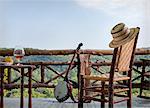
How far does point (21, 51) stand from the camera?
11.9 ft

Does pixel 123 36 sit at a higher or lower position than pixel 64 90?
higher

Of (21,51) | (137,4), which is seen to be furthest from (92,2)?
(21,51)

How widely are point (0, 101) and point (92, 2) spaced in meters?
4.25

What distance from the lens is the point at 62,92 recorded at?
564cm

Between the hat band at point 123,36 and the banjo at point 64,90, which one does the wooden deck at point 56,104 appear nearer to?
the banjo at point 64,90

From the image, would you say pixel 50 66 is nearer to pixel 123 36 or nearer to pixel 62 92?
pixel 62 92

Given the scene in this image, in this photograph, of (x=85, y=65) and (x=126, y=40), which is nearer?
(x=126, y=40)

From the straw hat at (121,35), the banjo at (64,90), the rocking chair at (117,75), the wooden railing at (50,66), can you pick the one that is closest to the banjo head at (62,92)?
the banjo at (64,90)

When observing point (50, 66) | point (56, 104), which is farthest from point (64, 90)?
point (50, 66)

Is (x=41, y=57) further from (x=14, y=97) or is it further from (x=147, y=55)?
(x=147, y=55)

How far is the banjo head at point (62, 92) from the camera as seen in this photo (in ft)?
18.4

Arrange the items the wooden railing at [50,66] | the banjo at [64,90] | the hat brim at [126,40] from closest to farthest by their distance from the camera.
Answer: the hat brim at [126,40]
the banjo at [64,90]
the wooden railing at [50,66]

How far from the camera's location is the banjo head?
5609 millimetres

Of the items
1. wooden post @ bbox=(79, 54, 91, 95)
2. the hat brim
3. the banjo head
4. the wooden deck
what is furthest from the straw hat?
the banjo head
